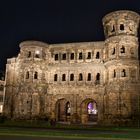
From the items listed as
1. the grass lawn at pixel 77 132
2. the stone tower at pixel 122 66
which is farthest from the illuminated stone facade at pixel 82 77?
the grass lawn at pixel 77 132

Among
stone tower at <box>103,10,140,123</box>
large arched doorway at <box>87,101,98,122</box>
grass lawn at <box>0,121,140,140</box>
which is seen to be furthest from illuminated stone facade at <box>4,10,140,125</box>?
grass lawn at <box>0,121,140,140</box>

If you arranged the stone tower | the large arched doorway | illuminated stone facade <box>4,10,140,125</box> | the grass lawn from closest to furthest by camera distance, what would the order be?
the grass lawn < the stone tower < illuminated stone facade <box>4,10,140,125</box> < the large arched doorway

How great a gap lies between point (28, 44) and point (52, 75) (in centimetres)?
657

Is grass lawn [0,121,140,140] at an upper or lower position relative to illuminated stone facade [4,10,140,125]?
lower

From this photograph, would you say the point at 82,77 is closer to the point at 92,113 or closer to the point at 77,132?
the point at 92,113

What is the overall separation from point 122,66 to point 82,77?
25.4 feet

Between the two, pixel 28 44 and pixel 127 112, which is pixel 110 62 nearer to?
pixel 127 112

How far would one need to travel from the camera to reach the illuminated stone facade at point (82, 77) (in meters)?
43.4

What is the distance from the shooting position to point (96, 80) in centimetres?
4781

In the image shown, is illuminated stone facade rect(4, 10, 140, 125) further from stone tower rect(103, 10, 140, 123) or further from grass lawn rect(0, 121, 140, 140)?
grass lawn rect(0, 121, 140, 140)

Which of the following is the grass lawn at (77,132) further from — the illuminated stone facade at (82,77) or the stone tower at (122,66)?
the illuminated stone facade at (82,77)

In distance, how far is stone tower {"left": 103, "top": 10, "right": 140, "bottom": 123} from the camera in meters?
42.4

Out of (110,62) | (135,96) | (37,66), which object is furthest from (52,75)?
(135,96)

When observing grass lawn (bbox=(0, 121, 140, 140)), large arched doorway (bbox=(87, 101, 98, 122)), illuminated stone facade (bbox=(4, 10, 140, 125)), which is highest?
illuminated stone facade (bbox=(4, 10, 140, 125))
